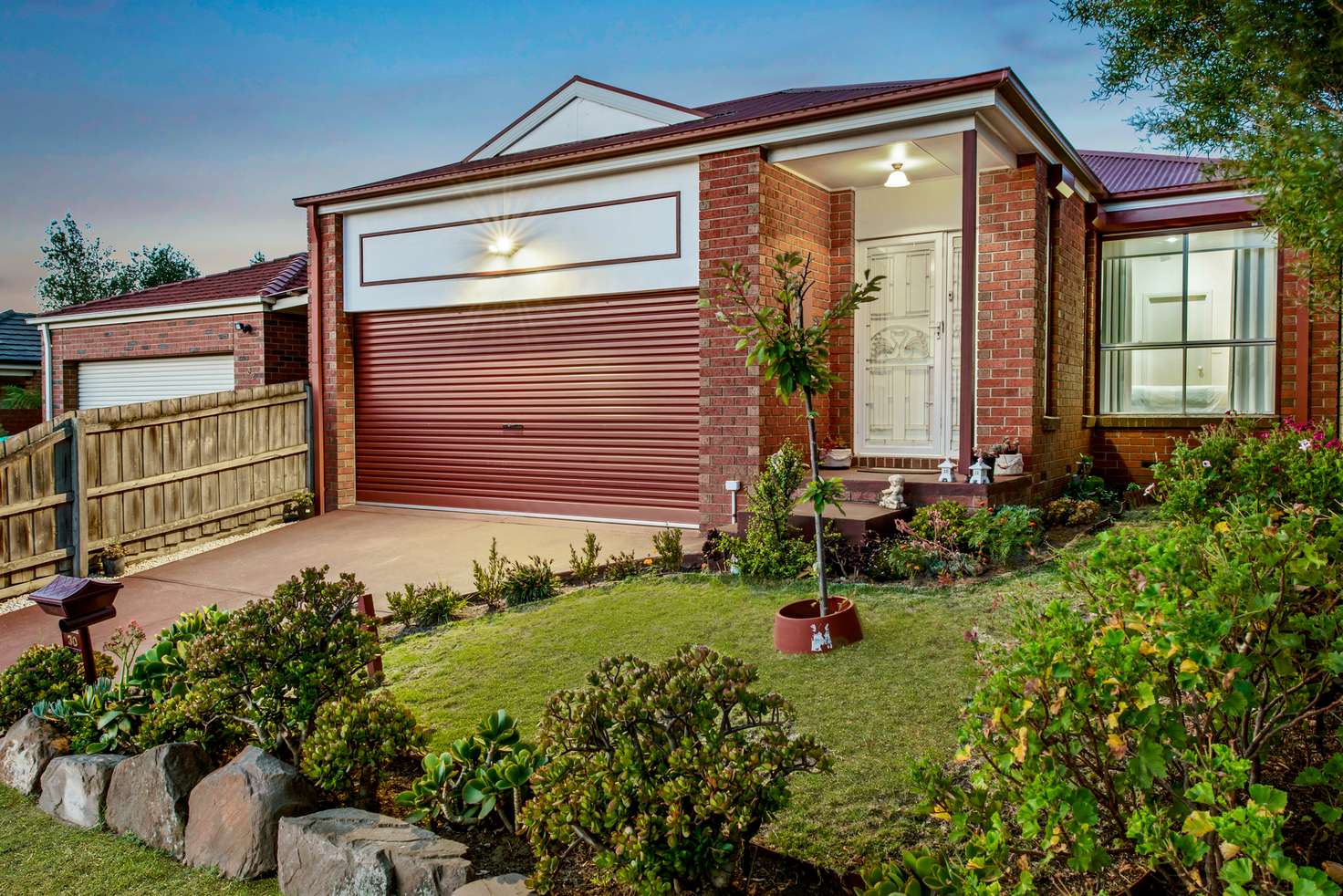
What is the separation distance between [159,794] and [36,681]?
1.81 metres

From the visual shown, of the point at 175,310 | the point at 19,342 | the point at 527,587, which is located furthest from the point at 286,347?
the point at 19,342

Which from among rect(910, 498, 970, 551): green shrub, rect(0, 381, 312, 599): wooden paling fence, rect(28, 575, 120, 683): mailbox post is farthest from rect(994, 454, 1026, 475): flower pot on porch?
rect(0, 381, 312, 599): wooden paling fence

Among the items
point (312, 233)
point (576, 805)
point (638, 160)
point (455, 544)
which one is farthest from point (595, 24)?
point (576, 805)

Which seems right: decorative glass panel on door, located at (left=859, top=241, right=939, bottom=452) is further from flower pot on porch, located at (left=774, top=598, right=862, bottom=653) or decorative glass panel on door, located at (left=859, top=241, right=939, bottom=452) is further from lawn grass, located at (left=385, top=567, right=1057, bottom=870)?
flower pot on porch, located at (left=774, top=598, right=862, bottom=653)

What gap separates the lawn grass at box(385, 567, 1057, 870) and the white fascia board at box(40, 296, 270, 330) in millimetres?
8591

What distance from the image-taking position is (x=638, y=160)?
364 inches

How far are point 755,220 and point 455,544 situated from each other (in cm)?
458

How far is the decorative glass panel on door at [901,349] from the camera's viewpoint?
31.2 ft

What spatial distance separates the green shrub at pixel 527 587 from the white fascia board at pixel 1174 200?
815 cm

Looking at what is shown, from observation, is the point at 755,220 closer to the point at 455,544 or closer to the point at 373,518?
the point at 455,544

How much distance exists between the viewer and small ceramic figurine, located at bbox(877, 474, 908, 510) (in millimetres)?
7754

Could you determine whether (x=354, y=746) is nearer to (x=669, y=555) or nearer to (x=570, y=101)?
(x=669, y=555)

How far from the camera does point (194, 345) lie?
13.8m

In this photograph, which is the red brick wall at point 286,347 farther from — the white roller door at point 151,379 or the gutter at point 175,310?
the white roller door at point 151,379
